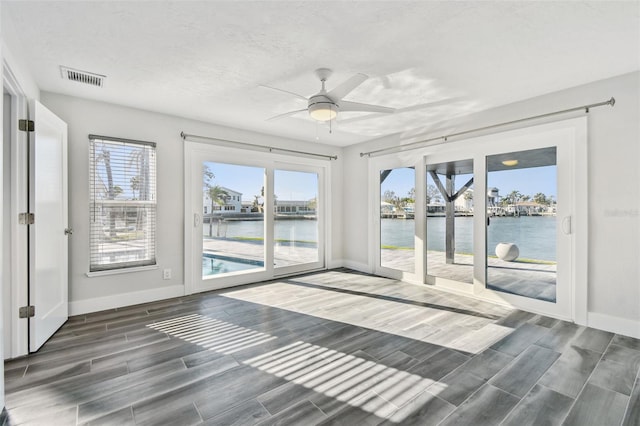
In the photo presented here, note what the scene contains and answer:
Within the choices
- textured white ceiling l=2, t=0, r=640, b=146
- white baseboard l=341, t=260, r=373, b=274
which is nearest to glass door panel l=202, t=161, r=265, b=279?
textured white ceiling l=2, t=0, r=640, b=146

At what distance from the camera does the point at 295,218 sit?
212 inches

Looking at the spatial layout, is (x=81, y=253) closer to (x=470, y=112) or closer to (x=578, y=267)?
(x=470, y=112)

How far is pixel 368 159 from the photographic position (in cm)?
545

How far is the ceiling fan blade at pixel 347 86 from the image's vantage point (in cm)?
245

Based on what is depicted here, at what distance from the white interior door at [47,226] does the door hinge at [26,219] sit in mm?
27

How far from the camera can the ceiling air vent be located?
2.73 metres

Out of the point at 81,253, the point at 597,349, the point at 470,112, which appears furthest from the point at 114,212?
the point at 597,349

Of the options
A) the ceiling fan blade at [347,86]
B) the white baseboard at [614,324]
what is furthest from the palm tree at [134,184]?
the white baseboard at [614,324]

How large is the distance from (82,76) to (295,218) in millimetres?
3449

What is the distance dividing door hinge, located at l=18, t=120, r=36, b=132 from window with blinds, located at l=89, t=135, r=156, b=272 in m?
0.94

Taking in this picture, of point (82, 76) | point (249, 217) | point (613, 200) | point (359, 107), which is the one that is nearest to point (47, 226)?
point (82, 76)

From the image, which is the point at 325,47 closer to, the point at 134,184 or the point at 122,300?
the point at 134,184

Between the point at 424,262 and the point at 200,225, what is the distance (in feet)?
11.2

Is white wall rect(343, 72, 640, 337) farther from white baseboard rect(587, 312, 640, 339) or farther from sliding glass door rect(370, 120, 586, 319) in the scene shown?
sliding glass door rect(370, 120, 586, 319)
